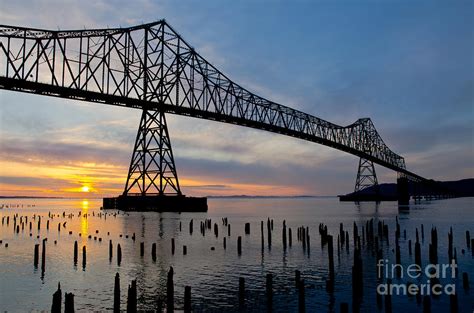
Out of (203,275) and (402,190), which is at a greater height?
(402,190)

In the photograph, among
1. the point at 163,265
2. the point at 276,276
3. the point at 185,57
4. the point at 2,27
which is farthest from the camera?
the point at 185,57

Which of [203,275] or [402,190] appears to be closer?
[203,275]

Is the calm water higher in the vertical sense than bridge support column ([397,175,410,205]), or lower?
lower

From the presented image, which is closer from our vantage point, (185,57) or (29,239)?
(29,239)

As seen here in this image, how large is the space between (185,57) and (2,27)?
3711 centimetres

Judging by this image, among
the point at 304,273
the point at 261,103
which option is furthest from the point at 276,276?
the point at 261,103

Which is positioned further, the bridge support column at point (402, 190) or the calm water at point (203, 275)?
the bridge support column at point (402, 190)

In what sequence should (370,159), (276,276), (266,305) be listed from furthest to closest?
(370,159) → (276,276) → (266,305)

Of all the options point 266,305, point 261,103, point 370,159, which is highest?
point 261,103

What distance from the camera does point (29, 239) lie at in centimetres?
4588

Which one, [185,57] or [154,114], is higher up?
[185,57]

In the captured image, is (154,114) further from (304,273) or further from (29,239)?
(304,273)

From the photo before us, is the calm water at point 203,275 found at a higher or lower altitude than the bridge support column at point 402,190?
lower

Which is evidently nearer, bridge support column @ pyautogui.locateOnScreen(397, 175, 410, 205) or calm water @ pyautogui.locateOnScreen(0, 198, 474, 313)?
calm water @ pyautogui.locateOnScreen(0, 198, 474, 313)
